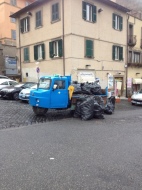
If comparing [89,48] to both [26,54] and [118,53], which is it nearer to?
[118,53]

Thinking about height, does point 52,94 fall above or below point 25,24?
below

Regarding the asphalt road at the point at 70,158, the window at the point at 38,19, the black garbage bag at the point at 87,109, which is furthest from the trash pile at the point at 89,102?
the window at the point at 38,19

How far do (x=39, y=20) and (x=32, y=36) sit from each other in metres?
1.92

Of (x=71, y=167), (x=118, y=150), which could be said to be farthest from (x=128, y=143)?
(x=71, y=167)

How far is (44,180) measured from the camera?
3.60 metres

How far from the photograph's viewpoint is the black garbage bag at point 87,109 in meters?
9.48

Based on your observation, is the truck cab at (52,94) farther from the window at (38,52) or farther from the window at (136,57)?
the window at (136,57)

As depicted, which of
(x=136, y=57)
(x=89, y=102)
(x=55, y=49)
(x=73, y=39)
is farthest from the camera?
(x=136, y=57)

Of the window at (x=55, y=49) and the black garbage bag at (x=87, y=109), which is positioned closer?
the black garbage bag at (x=87, y=109)

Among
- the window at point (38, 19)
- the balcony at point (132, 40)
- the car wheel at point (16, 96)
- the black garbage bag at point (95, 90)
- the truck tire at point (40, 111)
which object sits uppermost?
the window at point (38, 19)

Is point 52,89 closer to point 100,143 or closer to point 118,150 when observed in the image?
point 100,143

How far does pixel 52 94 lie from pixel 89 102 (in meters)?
1.75

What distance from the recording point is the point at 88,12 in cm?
1894

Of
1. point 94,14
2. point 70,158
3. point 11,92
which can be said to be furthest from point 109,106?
point 94,14
